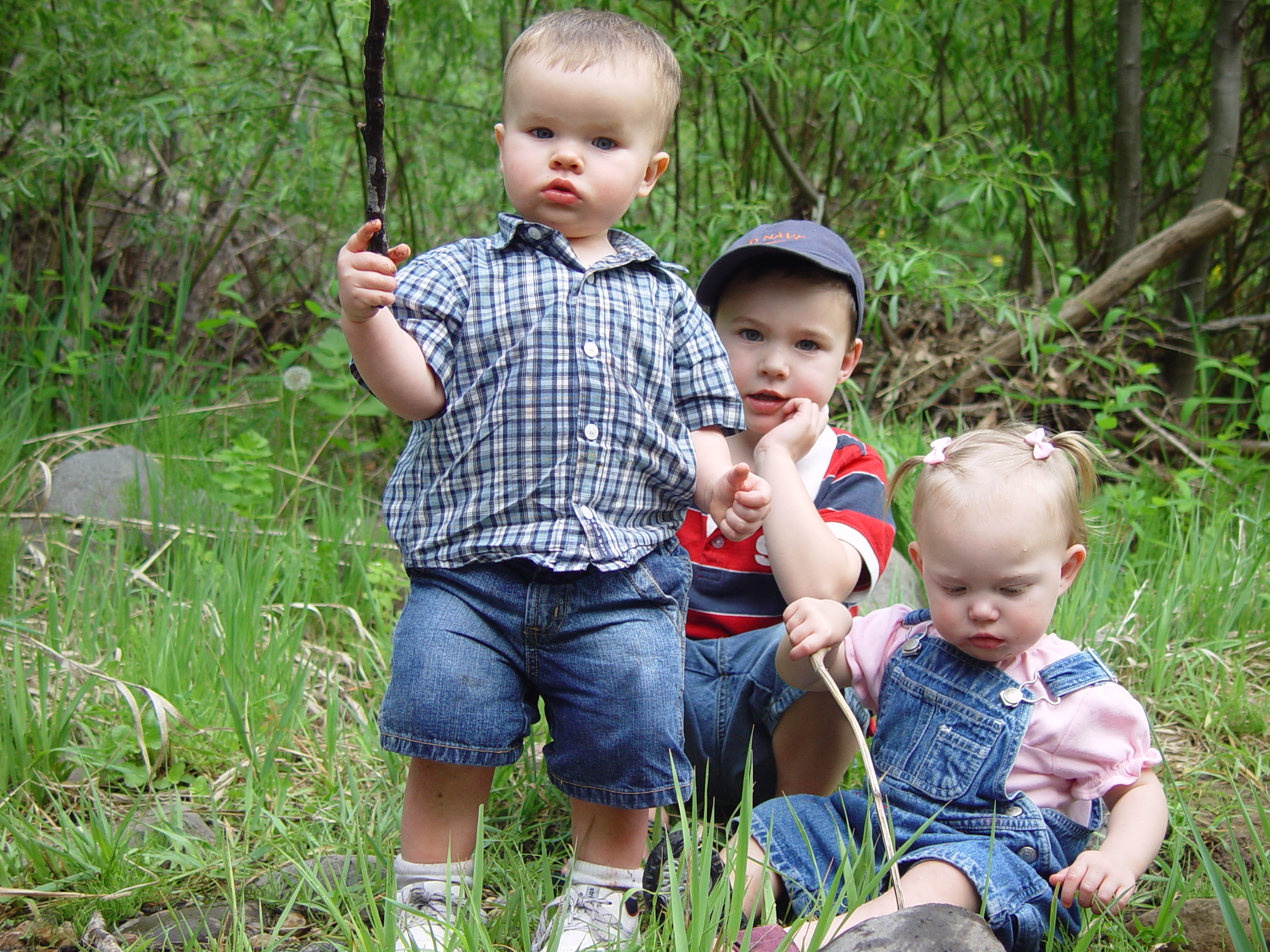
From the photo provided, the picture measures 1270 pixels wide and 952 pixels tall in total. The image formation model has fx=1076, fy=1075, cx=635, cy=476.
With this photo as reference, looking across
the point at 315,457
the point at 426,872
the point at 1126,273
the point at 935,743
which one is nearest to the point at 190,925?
the point at 426,872

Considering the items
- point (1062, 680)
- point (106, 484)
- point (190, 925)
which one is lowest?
point (190, 925)

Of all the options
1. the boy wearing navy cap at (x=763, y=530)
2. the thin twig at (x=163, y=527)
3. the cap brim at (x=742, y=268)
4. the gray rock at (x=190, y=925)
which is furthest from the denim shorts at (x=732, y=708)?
the thin twig at (x=163, y=527)

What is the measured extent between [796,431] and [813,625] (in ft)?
1.32

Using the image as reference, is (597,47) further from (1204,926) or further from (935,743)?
(1204,926)

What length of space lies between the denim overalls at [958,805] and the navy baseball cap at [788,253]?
2.21ft

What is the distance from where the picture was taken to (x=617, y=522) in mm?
1659

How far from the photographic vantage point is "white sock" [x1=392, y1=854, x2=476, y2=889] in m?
1.59

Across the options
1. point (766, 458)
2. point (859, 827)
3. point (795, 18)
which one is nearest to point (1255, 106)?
point (795, 18)

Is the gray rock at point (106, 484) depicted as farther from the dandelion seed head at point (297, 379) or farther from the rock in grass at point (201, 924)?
the rock in grass at point (201, 924)

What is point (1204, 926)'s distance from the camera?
1.51 m

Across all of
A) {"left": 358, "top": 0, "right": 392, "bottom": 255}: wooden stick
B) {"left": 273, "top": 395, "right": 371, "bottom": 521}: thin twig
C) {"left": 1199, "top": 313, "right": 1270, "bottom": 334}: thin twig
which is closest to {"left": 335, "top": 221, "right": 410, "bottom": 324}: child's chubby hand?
{"left": 358, "top": 0, "right": 392, "bottom": 255}: wooden stick

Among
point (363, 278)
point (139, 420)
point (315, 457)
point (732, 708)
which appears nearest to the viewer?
point (363, 278)

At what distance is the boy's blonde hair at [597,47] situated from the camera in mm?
1596

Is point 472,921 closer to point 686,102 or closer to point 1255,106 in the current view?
point 686,102
